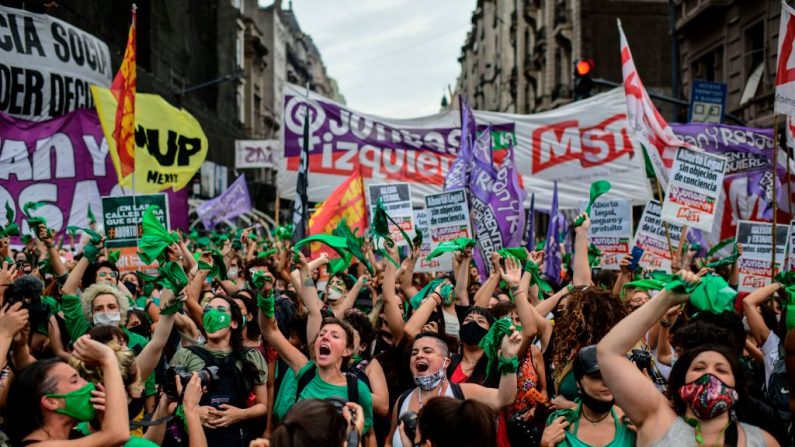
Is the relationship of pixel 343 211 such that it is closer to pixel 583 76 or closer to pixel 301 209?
pixel 301 209

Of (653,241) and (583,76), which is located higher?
(583,76)

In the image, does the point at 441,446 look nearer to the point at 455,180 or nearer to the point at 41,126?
the point at 455,180

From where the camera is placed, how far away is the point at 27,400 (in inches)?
117

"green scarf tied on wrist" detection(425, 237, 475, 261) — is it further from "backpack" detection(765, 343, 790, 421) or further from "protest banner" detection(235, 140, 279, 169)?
"protest banner" detection(235, 140, 279, 169)

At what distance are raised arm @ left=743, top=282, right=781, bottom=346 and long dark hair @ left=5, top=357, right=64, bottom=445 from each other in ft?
13.7

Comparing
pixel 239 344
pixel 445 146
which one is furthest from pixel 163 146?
pixel 239 344

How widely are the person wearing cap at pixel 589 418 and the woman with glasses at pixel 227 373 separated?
1770 mm

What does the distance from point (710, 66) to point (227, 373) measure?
2171cm

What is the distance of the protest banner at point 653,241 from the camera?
980 centimetres

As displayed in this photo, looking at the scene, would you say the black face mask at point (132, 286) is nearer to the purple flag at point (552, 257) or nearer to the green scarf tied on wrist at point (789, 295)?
the purple flag at point (552, 257)

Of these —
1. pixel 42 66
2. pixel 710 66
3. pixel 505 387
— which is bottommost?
pixel 505 387

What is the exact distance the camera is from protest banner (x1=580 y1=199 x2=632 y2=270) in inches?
381

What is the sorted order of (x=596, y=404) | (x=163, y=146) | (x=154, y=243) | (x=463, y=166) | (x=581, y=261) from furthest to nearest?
(x=163, y=146) → (x=463, y=166) → (x=581, y=261) → (x=154, y=243) → (x=596, y=404)

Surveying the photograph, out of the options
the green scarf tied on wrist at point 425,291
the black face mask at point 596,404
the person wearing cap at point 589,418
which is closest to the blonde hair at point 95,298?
the green scarf tied on wrist at point 425,291
